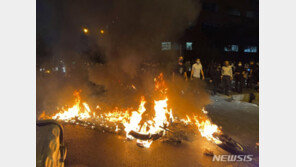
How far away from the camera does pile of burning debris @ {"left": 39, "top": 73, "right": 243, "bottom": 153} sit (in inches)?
163

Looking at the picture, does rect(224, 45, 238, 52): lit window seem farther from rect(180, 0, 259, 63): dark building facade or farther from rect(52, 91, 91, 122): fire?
rect(52, 91, 91, 122): fire

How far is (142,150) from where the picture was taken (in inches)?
142

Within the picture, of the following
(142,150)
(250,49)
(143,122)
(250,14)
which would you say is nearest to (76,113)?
(143,122)

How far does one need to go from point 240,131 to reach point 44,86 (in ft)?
32.5

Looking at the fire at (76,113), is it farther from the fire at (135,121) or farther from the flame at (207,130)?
the flame at (207,130)

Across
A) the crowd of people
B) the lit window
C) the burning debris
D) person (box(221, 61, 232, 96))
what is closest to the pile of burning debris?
the burning debris

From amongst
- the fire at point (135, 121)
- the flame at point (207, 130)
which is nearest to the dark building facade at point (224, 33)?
the fire at point (135, 121)

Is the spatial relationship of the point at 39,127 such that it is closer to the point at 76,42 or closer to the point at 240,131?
the point at 240,131

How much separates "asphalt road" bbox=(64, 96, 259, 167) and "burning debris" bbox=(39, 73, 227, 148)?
0.74 ft

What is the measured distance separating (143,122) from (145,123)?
0.24 feet

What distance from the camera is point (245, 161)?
3.32 m

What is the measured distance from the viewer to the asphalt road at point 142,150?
322 cm

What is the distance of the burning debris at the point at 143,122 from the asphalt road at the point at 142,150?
0.74 feet

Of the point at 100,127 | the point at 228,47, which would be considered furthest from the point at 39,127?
the point at 228,47
